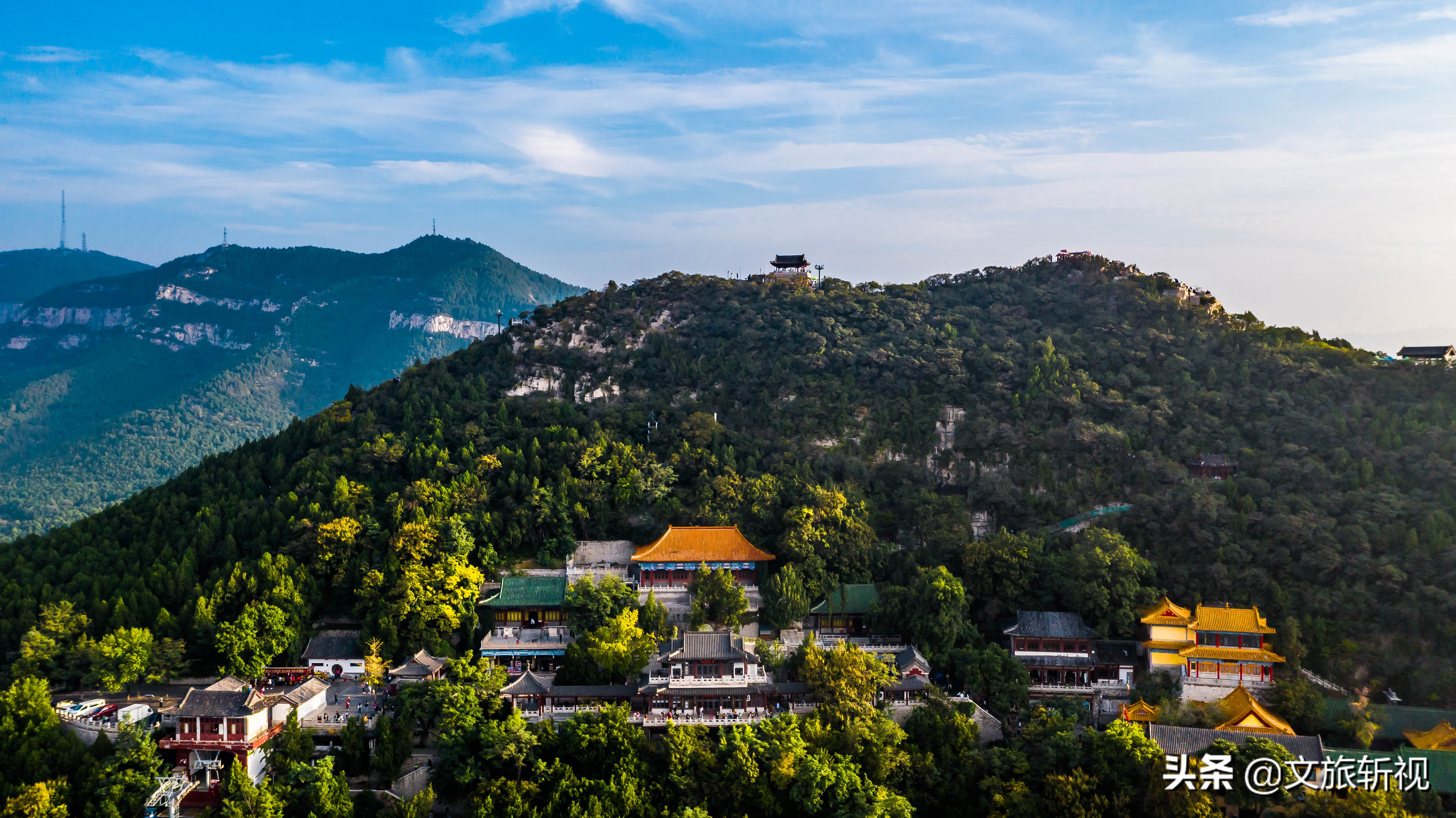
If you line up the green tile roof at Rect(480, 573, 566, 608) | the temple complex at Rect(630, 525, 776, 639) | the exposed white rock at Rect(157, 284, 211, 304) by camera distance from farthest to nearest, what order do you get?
the exposed white rock at Rect(157, 284, 211, 304)
the temple complex at Rect(630, 525, 776, 639)
the green tile roof at Rect(480, 573, 566, 608)

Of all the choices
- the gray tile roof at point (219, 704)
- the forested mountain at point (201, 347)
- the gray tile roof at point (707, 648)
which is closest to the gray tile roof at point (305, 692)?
the gray tile roof at point (219, 704)

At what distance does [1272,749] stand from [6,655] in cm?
3569

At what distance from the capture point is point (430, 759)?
26344 mm

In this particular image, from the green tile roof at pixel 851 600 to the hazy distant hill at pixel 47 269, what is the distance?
140 m

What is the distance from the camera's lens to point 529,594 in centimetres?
3281

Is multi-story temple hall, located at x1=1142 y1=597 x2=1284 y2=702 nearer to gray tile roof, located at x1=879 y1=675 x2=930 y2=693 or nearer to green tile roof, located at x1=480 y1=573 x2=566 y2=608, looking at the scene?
gray tile roof, located at x1=879 y1=675 x2=930 y2=693

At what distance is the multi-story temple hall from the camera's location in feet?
95.5

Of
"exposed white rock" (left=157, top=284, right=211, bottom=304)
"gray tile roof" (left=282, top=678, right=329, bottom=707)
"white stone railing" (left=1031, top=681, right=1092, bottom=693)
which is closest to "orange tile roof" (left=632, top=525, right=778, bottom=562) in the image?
"white stone railing" (left=1031, top=681, right=1092, bottom=693)

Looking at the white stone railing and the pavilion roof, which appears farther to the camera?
the white stone railing

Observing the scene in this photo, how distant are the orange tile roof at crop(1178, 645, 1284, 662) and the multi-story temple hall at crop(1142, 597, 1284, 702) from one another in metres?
0.02

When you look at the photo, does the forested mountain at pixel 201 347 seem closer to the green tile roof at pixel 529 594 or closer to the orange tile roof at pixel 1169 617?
the green tile roof at pixel 529 594

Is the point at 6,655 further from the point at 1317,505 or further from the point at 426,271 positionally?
the point at 426,271

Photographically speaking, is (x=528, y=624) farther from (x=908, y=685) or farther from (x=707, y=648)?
(x=908, y=685)

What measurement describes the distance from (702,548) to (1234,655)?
667 inches
